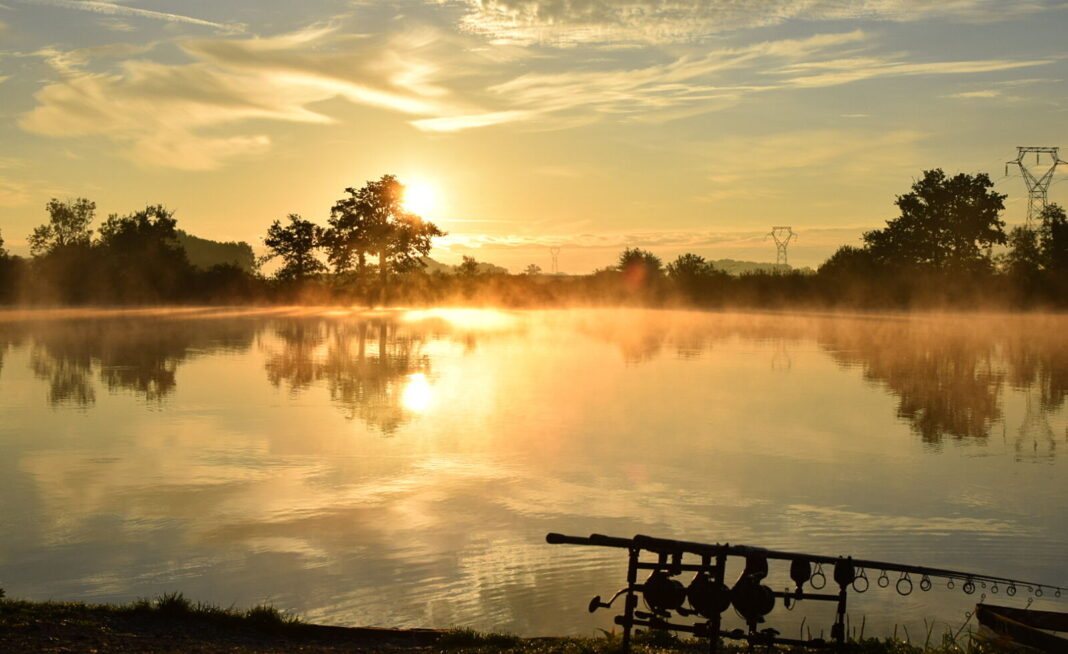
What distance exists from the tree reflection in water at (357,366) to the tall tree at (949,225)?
63.2 meters

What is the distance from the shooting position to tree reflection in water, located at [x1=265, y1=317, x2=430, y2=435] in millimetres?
26842

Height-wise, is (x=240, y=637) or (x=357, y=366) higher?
(x=357, y=366)

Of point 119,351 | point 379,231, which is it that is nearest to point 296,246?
point 379,231

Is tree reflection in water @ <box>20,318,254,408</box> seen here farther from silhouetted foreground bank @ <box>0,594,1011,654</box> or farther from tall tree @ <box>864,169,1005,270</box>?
tall tree @ <box>864,169,1005,270</box>

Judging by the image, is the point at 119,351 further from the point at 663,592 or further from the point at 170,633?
the point at 663,592

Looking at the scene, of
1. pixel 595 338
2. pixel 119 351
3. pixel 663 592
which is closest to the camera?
pixel 663 592

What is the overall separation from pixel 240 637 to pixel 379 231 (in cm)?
9275

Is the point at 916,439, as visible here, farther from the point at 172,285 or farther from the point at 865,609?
the point at 172,285

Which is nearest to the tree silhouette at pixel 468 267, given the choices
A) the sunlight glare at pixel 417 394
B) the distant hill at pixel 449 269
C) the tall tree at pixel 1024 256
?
the distant hill at pixel 449 269

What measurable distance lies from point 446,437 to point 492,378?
1301cm

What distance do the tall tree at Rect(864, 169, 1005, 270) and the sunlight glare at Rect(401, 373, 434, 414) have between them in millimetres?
83235

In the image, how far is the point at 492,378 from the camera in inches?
1373

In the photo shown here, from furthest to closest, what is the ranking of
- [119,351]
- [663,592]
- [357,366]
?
[119,351], [357,366], [663,592]

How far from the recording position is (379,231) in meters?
100
